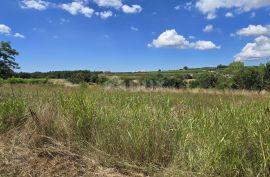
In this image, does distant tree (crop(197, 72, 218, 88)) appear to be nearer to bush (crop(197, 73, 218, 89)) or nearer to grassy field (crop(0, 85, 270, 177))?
bush (crop(197, 73, 218, 89))

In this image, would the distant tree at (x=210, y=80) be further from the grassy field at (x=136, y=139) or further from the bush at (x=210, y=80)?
the grassy field at (x=136, y=139)

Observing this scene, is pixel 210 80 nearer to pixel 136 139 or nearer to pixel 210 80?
pixel 210 80

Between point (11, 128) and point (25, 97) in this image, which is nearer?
point (11, 128)

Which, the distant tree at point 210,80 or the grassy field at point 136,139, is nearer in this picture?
the grassy field at point 136,139

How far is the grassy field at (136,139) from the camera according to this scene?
4.13 metres

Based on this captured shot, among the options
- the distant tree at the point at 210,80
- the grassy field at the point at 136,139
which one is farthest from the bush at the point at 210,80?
the grassy field at the point at 136,139

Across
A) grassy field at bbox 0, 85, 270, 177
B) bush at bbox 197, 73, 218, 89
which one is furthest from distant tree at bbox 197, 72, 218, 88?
grassy field at bbox 0, 85, 270, 177

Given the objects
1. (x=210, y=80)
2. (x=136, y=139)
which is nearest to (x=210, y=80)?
(x=210, y=80)

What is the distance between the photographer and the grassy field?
4.13 metres

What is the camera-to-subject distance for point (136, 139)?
203 inches

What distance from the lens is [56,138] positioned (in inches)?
243

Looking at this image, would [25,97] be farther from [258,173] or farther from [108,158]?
[258,173]

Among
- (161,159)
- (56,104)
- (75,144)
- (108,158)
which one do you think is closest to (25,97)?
(56,104)

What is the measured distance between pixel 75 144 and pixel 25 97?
9.82 ft
